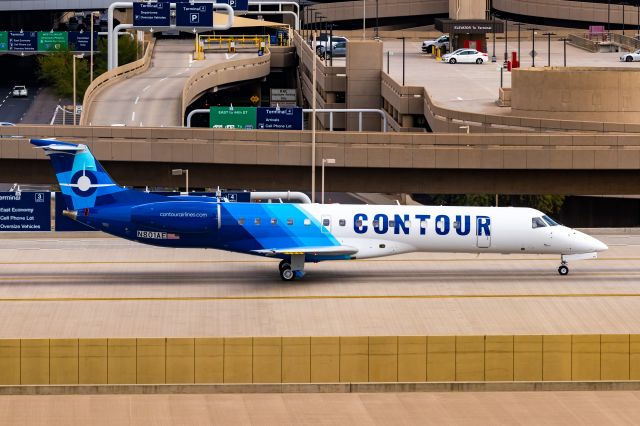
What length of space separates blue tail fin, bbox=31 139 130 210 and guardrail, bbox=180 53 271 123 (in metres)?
59.7

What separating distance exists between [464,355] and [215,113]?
53155 mm

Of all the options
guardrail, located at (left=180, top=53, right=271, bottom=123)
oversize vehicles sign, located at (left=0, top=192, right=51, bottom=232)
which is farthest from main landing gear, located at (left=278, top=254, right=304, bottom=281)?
guardrail, located at (left=180, top=53, right=271, bottom=123)

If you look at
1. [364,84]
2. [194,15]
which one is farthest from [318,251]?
[194,15]

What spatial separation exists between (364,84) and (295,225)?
66.2 m

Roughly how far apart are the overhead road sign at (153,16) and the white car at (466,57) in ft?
81.2

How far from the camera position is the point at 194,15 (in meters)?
133

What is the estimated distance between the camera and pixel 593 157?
265 feet

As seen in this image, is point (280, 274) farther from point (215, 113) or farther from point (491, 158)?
point (215, 113)

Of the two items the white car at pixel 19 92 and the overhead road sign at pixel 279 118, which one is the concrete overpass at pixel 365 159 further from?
the white car at pixel 19 92

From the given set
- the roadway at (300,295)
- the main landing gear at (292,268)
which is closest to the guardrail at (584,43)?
the roadway at (300,295)

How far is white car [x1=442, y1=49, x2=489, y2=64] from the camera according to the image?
140 meters

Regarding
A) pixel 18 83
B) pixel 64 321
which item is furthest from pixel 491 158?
pixel 18 83

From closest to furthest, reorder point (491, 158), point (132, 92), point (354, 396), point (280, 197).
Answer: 1. point (354, 396)
2. point (280, 197)
3. point (491, 158)
4. point (132, 92)

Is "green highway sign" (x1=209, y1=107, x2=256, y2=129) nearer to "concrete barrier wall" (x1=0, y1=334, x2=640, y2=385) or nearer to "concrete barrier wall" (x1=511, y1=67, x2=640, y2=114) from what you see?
"concrete barrier wall" (x1=511, y1=67, x2=640, y2=114)
